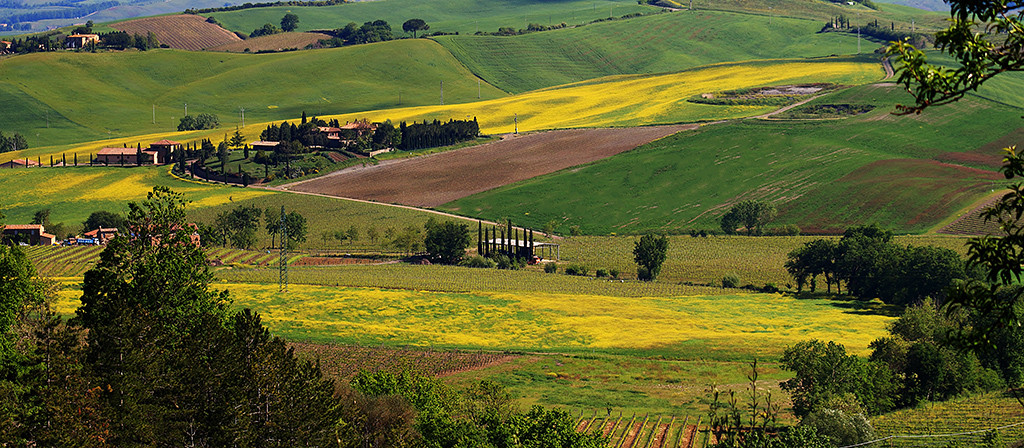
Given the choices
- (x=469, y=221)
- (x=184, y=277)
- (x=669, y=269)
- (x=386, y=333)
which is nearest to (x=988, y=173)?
(x=669, y=269)

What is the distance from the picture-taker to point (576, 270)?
155m

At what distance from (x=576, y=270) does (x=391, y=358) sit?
63485 mm

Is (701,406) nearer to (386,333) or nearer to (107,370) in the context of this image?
(386,333)

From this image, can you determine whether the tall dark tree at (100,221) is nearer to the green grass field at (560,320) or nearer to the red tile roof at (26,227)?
the red tile roof at (26,227)

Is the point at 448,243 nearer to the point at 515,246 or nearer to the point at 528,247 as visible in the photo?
the point at 515,246

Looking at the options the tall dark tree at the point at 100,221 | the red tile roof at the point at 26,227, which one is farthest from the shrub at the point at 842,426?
the tall dark tree at the point at 100,221

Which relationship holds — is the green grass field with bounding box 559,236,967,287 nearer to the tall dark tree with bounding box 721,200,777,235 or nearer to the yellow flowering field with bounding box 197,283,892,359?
the tall dark tree with bounding box 721,200,777,235

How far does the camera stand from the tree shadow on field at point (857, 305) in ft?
408

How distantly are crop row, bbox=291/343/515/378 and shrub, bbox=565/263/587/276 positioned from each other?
181 feet

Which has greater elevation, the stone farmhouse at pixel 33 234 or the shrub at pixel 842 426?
the shrub at pixel 842 426

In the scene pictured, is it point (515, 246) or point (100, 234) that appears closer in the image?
point (515, 246)

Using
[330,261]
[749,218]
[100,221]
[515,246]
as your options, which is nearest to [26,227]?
[100,221]

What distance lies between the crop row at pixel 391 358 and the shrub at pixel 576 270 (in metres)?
55.3

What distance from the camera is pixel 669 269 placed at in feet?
510
